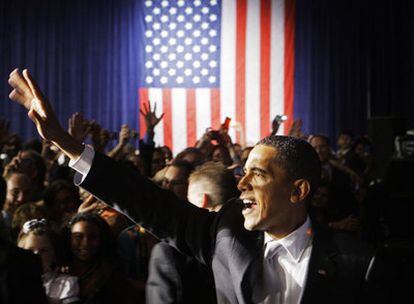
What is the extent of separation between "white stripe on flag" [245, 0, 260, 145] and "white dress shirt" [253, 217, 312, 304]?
1117 centimetres

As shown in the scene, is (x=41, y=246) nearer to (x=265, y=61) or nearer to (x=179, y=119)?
(x=179, y=119)

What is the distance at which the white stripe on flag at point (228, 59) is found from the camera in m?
13.7

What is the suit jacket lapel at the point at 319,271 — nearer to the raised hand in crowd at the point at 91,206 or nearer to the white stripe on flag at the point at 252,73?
the raised hand in crowd at the point at 91,206

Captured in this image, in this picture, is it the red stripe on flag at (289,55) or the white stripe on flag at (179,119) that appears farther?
the red stripe on flag at (289,55)

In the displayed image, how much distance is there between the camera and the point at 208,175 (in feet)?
10.8

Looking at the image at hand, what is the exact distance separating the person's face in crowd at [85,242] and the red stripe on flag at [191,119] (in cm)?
972

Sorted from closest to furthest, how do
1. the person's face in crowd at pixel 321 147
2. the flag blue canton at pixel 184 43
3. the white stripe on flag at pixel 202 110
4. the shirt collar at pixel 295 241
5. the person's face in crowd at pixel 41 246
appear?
the shirt collar at pixel 295 241, the person's face in crowd at pixel 41 246, the person's face in crowd at pixel 321 147, the white stripe on flag at pixel 202 110, the flag blue canton at pixel 184 43

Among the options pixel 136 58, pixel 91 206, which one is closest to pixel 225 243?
pixel 91 206

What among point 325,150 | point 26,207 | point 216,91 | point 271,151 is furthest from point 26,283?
point 216,91

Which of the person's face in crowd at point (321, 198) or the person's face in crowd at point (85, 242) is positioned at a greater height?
the person's face in crowd at point (85, 242)

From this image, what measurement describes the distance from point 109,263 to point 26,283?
5.54 ft

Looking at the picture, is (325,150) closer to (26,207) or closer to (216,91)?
(26,207)

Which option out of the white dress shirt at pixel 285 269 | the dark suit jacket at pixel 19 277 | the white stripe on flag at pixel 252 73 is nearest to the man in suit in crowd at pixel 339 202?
the white dress shirt at pixel 285 269

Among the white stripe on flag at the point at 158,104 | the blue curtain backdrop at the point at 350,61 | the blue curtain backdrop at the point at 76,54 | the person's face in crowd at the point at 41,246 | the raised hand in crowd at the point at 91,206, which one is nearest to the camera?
the person's face in crowd at the point at 41,246
